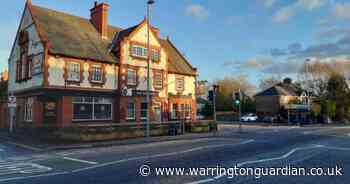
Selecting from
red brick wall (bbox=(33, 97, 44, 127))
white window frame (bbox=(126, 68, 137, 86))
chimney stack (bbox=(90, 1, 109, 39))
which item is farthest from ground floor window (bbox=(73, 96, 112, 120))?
chimney stack (bbox=(90, 1, 109, 39))

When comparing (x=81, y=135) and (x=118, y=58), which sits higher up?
(x=118, y=58)

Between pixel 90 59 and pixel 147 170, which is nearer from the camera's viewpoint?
pixel 147 170

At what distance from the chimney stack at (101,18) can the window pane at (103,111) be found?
8.69m

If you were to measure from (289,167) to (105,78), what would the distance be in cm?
2103

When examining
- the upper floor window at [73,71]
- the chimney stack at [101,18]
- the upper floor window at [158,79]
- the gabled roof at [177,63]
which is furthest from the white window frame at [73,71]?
the gabled roof at [177,63]

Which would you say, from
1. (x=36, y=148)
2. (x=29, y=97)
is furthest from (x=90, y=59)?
(x=36, y=148)

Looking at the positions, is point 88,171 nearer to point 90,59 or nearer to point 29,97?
point 90,59

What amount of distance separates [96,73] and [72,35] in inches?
187

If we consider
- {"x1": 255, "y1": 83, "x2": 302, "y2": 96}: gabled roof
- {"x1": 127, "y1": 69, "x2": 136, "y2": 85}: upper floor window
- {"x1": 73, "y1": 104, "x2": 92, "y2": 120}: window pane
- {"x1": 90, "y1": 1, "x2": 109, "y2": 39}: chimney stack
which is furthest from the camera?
{"x1": 255, "y1": 83, "x2": 302, "y2": 96}: gabled roof

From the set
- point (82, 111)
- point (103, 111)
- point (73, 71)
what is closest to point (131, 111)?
point (103, 111)

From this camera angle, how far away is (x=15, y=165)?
35.8 feet

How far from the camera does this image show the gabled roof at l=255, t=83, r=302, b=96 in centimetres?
5800

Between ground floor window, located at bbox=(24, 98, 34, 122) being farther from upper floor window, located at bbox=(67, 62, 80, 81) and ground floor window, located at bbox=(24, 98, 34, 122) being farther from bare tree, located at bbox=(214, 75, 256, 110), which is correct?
bare tree, located at bbox=(214, 75, 256, 110)

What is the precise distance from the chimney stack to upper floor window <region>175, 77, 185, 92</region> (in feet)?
34.7
